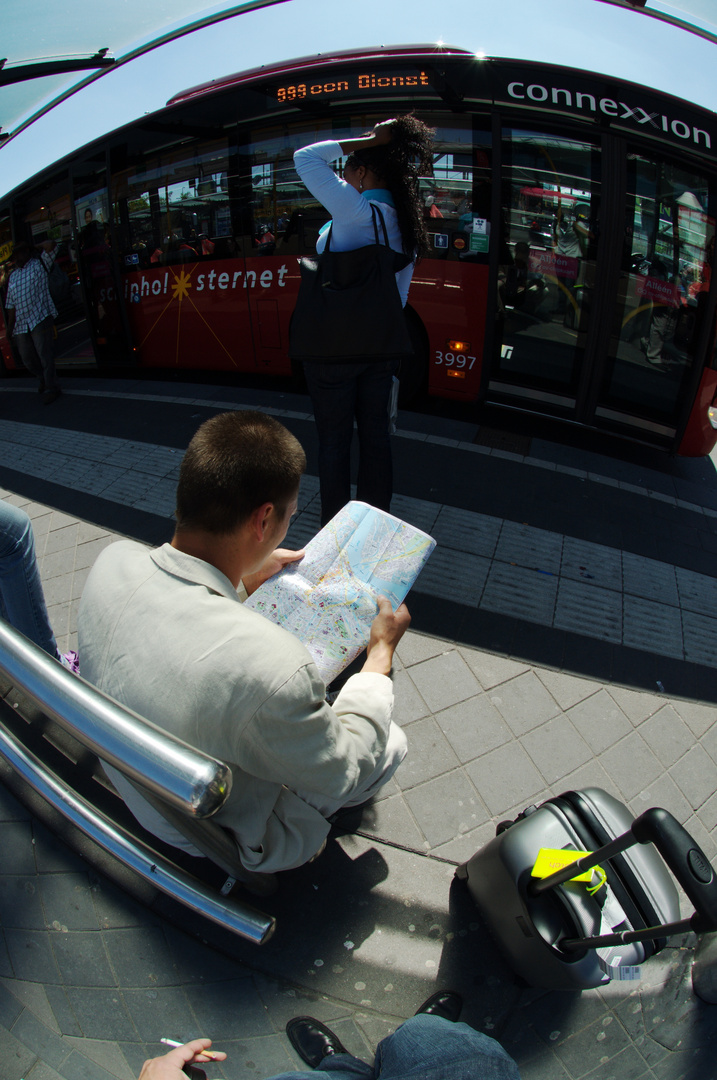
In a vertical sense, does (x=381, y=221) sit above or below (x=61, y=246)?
below

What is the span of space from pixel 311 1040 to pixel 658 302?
534cm

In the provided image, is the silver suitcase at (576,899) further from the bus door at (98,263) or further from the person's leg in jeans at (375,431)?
the bus door at (98,263)

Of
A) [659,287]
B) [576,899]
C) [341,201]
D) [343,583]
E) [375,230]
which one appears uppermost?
[341,201]

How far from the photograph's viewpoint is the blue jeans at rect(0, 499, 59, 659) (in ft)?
8.18

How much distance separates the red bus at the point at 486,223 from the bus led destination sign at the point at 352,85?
0.01m

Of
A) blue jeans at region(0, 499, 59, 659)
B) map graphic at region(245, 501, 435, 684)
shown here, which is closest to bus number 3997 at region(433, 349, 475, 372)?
map graphic at region(245, 501, 435, 684)

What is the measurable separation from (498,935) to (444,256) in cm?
502

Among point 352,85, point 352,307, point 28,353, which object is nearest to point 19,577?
point 352,307

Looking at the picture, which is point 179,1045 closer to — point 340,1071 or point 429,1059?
point 340,1071

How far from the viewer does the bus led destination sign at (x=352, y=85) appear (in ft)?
15.7

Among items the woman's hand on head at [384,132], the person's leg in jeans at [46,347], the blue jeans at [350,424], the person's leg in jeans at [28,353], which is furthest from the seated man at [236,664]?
the person's leg in jeans at [28,353]

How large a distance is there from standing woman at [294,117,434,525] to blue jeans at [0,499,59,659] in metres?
1.60

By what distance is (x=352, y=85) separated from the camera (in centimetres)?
496

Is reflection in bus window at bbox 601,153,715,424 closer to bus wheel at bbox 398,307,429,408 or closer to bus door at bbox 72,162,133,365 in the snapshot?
bus wheel at bbox 398,307,429,408
